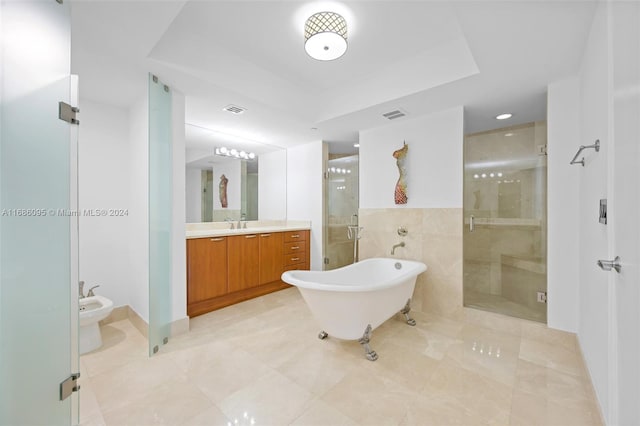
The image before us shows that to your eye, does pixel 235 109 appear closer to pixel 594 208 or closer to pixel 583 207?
pixel 594 208

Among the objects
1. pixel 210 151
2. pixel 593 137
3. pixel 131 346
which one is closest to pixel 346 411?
pixel 131 346

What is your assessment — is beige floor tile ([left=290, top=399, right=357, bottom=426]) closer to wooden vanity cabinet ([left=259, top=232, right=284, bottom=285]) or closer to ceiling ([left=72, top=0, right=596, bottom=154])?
wooden vanity cabinet ([left=259, top=232, right=284, bottom=285])

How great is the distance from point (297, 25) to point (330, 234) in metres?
2.88

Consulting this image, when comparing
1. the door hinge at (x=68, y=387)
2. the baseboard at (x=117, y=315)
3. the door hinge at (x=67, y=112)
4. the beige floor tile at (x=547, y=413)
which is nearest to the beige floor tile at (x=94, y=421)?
the door hinge at (x=68, y=387)

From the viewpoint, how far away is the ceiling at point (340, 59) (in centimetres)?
148

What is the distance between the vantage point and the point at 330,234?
409 centimetres

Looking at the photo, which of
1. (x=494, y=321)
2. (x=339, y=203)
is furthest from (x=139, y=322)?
(x=494, y=321)

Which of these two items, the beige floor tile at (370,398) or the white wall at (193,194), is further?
the white wall at (193,194)

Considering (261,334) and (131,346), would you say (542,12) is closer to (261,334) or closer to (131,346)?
(261,334)

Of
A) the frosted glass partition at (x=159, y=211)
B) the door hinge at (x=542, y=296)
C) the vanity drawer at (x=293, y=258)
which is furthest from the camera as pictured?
the vanity drawer at (x=293, y=258)

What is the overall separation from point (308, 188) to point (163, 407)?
3184mm

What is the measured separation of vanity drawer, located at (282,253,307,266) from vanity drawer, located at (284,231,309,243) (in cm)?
23

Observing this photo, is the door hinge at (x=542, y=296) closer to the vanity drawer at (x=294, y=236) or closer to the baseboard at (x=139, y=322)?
the vanity drawer at (x=294, y=236)

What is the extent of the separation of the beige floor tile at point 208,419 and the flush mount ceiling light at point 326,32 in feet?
7.72
